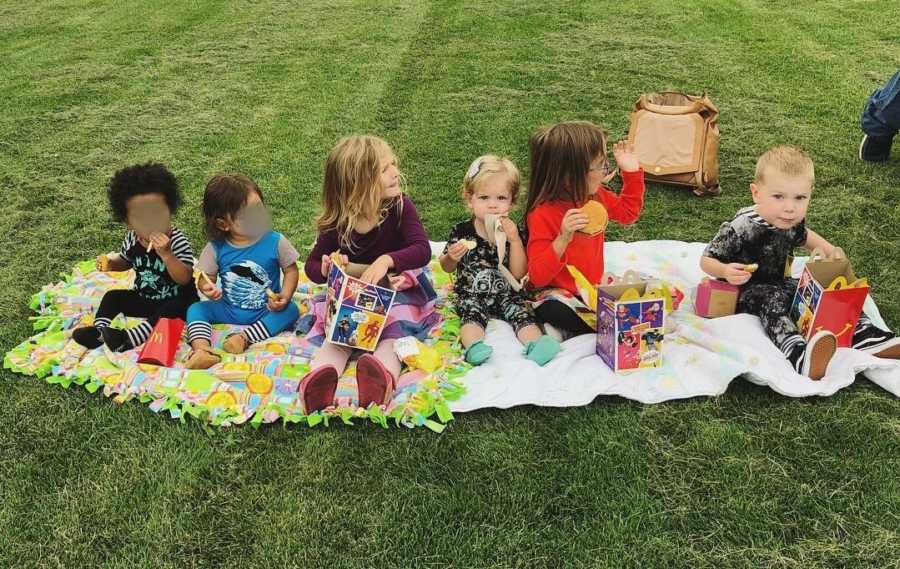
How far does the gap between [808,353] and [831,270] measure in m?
0.49

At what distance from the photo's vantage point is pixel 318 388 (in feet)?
9.75

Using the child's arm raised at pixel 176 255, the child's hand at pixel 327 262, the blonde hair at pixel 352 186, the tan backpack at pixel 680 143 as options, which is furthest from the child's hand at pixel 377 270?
the tan backpack at pixel 680 143

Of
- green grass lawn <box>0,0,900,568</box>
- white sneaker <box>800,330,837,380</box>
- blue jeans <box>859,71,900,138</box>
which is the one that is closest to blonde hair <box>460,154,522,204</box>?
green grass lawn <box>0,0,900,568</box>

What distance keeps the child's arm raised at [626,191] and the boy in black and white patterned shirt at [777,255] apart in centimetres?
44

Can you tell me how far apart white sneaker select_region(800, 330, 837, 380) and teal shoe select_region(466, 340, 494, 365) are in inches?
54.0

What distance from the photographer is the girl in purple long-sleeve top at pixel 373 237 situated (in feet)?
11.2

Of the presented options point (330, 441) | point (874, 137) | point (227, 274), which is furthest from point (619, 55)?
point (330, 441)

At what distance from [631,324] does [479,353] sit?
0.70m

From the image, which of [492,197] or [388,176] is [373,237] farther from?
[492,197]

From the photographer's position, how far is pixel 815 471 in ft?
8.64

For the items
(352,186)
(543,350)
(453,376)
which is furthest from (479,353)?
(352,186)

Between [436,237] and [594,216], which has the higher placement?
[594,216]

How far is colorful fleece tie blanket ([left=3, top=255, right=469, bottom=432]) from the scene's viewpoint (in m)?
3.00

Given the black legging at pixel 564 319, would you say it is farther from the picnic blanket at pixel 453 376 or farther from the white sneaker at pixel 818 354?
the white sneaker at pixel 818 354
